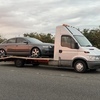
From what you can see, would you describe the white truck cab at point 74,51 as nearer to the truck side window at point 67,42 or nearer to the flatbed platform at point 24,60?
the truck side window at point 67,42

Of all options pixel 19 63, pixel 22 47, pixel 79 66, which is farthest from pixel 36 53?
pixel 79 66

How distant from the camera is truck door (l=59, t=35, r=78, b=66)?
14.6 metres

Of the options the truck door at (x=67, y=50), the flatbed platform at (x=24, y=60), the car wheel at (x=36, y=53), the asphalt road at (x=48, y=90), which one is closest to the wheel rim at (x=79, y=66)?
the truck door at (x=67, y=50)

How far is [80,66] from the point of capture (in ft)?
46.4

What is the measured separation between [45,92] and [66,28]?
22.8 ft

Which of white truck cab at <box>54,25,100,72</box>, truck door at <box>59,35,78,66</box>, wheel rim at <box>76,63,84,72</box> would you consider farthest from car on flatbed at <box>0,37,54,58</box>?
wheel rim at <box>76,63,84,72</box>

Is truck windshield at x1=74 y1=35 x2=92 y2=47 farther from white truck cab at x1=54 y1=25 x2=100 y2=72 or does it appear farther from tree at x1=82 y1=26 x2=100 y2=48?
tree at x1=82 y1=26 x2=100 y2=48

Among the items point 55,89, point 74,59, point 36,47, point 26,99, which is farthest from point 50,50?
point 26,99

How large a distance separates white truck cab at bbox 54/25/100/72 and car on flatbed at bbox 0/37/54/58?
89 centimetres

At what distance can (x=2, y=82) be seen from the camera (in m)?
10.7

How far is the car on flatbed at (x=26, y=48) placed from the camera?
1584 cm

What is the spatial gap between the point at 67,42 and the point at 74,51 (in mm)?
696

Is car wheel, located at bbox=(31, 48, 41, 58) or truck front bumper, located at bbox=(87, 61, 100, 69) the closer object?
truck front bumper, located at bbox=(87, 61, 100, 69)

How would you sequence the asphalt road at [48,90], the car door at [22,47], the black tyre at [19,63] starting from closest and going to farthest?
the asphalt road at [48,90] → the car door at [22,47] → the black tyre at [19,63]
